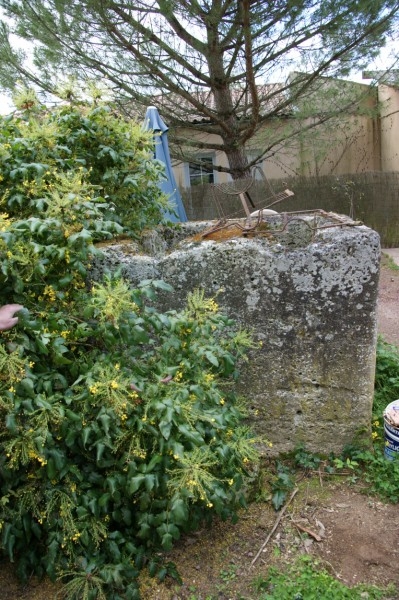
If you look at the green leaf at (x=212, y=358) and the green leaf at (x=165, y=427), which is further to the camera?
the green leaf at (x=212, y=358)

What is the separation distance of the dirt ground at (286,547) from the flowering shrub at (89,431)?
0.12m

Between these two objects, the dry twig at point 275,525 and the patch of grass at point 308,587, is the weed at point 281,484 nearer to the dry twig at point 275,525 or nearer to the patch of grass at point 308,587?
the dry twig at point 275,525

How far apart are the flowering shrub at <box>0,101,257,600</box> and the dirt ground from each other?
122 millimetres

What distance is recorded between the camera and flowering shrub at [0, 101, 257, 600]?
6.23 ft

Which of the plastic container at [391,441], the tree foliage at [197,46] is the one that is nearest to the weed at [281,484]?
the plastic container at [391,441]

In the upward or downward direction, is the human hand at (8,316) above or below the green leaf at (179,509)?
above

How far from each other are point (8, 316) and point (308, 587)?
158 centimetres

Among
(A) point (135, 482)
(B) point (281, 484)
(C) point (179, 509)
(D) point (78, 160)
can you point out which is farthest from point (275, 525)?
(D) point (78, 160)

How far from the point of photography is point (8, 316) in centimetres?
185

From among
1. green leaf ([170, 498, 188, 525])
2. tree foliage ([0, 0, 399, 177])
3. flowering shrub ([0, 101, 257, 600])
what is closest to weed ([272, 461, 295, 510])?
flowering shrub ([0, 101, 257, 600])

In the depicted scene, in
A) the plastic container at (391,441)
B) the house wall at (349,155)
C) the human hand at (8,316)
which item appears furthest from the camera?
the house wall at (349,155)

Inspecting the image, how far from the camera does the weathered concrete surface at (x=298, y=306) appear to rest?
8.57 ft

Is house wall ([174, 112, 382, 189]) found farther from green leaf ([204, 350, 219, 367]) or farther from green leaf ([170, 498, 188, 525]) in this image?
green leaf ([170, 498, 188, 525])

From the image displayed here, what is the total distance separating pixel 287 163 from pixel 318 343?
10981 mm
